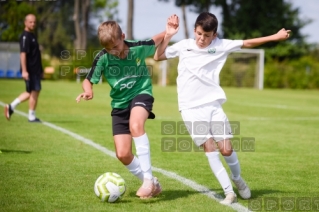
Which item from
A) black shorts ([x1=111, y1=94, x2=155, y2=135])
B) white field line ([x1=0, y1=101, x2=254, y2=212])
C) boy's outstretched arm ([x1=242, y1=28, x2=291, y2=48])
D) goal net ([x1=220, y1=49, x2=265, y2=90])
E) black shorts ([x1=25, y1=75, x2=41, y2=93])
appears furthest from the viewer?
goal net ([x1=220, y1=49, x2=265, y2=90])

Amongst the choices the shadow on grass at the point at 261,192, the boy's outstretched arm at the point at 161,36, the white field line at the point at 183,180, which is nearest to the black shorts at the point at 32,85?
the white field line at the point at 183,180

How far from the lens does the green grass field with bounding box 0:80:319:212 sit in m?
5.67

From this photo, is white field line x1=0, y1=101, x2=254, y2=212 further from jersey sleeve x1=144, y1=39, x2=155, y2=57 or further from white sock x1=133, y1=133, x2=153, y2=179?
jersey sleeve x1=144, y1=39, x2=155, y2=57

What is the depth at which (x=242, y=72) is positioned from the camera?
42469 mm

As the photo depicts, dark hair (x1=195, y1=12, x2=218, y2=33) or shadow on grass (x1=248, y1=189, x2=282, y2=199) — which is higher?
dark hair (x1=195, y1=12, x2=218, y2=33)

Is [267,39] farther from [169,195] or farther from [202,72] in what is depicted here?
[169,195]

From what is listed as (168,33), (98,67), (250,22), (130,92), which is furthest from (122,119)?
(250,22)

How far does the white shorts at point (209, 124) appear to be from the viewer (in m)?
5.80

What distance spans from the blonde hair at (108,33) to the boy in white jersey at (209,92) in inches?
27.1

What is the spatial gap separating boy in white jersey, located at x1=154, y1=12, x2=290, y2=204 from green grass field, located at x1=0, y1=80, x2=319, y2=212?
37cm

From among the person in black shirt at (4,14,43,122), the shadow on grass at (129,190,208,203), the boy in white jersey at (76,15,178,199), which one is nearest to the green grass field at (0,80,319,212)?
the shadow on grass at (129,190,208,203)

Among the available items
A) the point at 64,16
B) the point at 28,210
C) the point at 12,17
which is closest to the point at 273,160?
the point at 28,210

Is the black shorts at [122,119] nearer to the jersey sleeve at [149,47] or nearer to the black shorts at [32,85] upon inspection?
the jersey sleeve at [149,47]

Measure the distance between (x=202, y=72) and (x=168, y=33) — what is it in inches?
22.5
